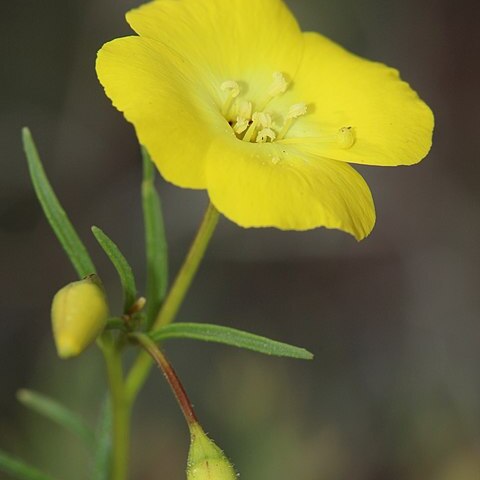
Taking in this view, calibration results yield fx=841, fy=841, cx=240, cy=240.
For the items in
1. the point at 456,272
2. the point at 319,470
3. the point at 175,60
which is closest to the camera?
the point at 175,60

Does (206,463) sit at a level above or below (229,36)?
below

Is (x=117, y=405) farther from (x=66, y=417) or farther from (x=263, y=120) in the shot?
(x=263, y=120)

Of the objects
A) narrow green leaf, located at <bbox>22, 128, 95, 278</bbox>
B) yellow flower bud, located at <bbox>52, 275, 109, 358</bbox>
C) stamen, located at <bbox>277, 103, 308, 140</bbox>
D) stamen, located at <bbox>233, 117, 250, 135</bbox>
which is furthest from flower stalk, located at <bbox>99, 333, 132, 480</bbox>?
stamen, located at <bbox>277, 103, 308, 140</bbox>

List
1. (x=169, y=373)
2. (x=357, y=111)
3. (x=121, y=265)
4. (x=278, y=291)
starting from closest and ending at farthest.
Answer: (x=169, y=373), (x=121, y=265), (x=357, y=111), (x=278, y=291)

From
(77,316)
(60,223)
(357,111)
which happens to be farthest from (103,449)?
(357,111)

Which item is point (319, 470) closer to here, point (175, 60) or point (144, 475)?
point (144, 475)

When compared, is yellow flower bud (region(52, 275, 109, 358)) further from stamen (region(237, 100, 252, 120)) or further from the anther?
stamen (region(237, 100, 252, 120))

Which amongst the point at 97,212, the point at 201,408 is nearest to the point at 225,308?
the point at 201,408
